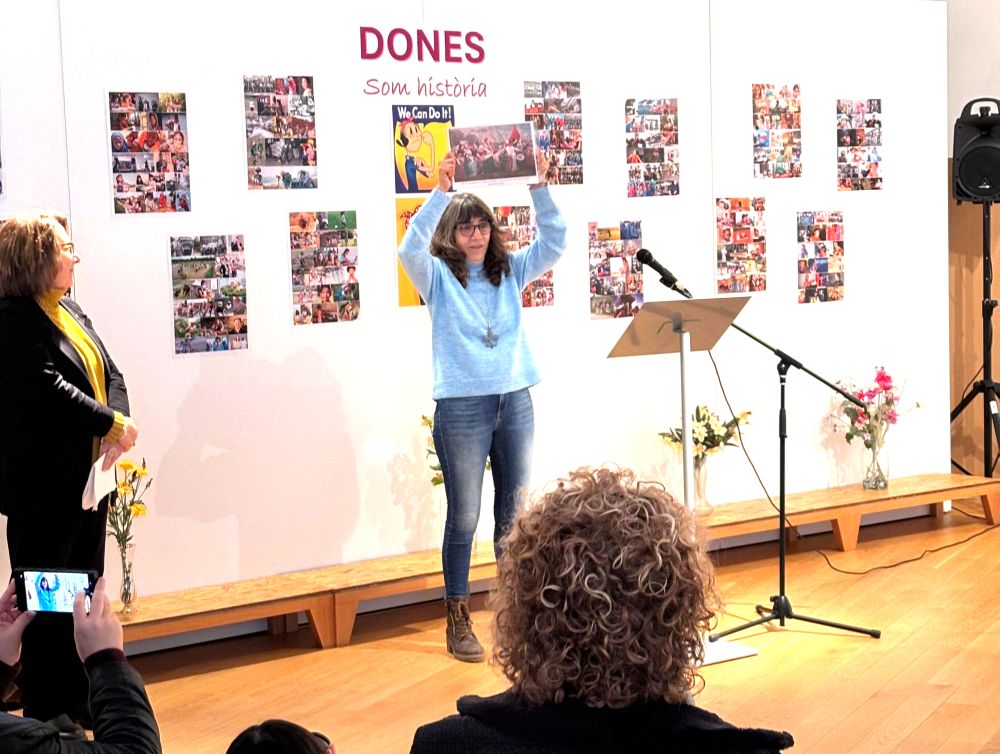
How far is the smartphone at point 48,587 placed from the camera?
2238 millimetres

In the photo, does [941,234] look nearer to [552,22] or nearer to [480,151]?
[552,22]

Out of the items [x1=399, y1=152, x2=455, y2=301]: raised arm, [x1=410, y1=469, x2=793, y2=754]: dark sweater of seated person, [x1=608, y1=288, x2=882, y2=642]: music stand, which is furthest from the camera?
[x1=399, y1=152, x2=455, y2=301]: raised arm

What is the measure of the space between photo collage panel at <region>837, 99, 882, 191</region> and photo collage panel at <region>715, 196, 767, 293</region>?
57cm

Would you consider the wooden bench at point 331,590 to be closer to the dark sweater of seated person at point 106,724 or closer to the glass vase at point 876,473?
the glass vase at point 876,473

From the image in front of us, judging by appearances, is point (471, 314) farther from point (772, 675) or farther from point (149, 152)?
point (772, 675)

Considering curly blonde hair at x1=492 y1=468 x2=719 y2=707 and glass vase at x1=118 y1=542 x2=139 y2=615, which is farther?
glass vase at x1=118 y1=542 x2=139 y2=615

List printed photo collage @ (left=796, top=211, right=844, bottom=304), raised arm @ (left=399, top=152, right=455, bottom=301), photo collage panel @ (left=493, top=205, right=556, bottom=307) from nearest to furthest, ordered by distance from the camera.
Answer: raised arm @ (left=399, top=152, right=455, bottom=301)
photo collage panel @ (left=493, top=205, right=556, bottom=307)
printed photo collage @ (left=796, top=211, right=844, bottom=304)

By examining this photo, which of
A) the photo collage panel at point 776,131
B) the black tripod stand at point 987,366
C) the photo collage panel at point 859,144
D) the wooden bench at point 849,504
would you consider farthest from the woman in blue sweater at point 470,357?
the black tripod stand at point 987,366

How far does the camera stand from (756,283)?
6492 mm

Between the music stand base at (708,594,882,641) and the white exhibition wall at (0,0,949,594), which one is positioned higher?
the white exhibition wall at (0,0,949,594)

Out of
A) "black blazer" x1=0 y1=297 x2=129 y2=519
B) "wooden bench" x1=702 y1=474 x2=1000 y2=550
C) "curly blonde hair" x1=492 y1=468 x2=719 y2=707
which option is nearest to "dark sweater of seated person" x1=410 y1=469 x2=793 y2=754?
"curly blonde hair" x1=492 y1=468 x2=719 y2=707

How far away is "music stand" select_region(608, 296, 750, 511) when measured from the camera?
4535mm

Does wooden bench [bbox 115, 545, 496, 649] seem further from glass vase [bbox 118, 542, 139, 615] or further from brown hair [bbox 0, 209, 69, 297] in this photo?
brown hair [bbox 0, 209, 69, 297]

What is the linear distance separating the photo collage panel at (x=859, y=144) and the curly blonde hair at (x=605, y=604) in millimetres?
5342
